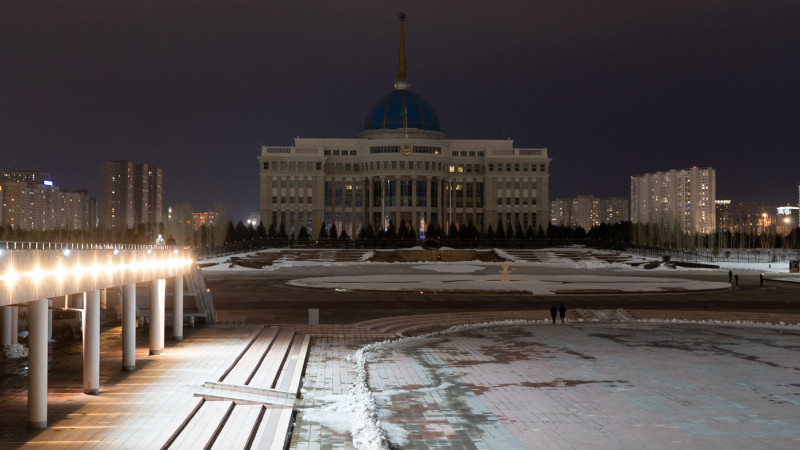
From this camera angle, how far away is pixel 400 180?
407 feet

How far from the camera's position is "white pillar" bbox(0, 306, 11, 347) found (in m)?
21.5

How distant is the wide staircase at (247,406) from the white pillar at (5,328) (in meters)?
7.02

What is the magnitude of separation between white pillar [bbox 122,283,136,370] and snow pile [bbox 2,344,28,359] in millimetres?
4255

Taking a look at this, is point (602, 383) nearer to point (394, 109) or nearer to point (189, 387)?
point (189, 387)

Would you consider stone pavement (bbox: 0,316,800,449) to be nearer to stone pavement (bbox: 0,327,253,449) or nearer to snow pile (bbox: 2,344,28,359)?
stone pavement (bbox: 0,327,253,449)

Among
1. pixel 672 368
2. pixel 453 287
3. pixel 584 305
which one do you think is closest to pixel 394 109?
pixel 453 287

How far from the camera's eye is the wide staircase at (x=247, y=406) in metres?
13.3

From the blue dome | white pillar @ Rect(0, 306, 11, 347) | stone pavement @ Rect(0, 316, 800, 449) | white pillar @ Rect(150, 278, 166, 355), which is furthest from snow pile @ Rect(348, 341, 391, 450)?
the blue dome

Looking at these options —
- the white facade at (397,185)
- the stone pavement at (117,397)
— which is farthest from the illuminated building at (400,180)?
the stone pavement at (117,397)

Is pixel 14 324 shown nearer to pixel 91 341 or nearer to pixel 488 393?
pixel 91 341

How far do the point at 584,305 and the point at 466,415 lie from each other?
2429 cm

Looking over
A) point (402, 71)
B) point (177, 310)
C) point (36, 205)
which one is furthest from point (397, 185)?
point (177, 310)

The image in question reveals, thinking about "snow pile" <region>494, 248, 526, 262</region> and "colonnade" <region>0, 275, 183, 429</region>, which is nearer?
"colonnade" <region>0, 275, 183, 429</region>

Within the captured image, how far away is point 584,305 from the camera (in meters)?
38.6
